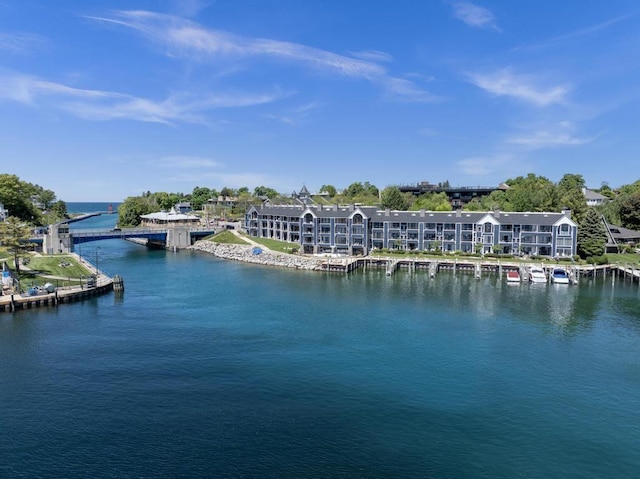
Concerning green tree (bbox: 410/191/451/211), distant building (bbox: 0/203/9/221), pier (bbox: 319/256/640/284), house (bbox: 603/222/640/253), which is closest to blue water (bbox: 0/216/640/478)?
pier (bbox: 319/256/640/284)

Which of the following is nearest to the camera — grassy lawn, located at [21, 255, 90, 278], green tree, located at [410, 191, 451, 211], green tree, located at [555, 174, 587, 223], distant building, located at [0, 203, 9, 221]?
grassy lawn, located at [21, 255, 90, 278]

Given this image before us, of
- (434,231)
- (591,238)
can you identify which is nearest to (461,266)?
(434,231)

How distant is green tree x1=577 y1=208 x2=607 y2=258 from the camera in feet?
275

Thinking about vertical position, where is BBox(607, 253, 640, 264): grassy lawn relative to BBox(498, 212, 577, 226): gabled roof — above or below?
below

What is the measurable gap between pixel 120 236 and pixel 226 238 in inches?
949

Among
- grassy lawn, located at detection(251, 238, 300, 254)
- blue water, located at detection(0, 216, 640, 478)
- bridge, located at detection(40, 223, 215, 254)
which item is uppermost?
bridge, located at detection(40, 223, 215, 254)

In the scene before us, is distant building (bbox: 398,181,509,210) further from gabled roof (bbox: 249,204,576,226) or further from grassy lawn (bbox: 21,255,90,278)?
grassy lawn (bbox: 21,255,90,278)

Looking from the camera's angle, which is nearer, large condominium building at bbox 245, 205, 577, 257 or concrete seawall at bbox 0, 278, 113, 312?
concrete seawall at bbox 0, 278, 113, 312

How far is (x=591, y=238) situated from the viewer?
8438cm

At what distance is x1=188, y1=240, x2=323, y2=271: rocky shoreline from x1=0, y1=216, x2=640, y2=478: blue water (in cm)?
2799

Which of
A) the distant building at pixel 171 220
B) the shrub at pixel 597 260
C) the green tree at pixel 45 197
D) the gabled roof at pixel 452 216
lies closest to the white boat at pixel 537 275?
the shrub at pixel 597 260

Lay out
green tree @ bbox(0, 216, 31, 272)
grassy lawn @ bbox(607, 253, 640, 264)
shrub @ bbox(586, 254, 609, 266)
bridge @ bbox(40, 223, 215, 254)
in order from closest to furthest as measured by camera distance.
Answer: green tree @ bbox(0, 216, 31, 272) → shrub @ bbox(586, 254, 609, 266) → bridge @ bbox(40, 223, 215, 254) → grassy lawn @ bbox(607, 253, 640, 264)

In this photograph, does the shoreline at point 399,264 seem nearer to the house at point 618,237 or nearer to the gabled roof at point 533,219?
the gabled roof at point 533,219

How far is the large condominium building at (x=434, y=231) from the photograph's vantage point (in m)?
85.8
